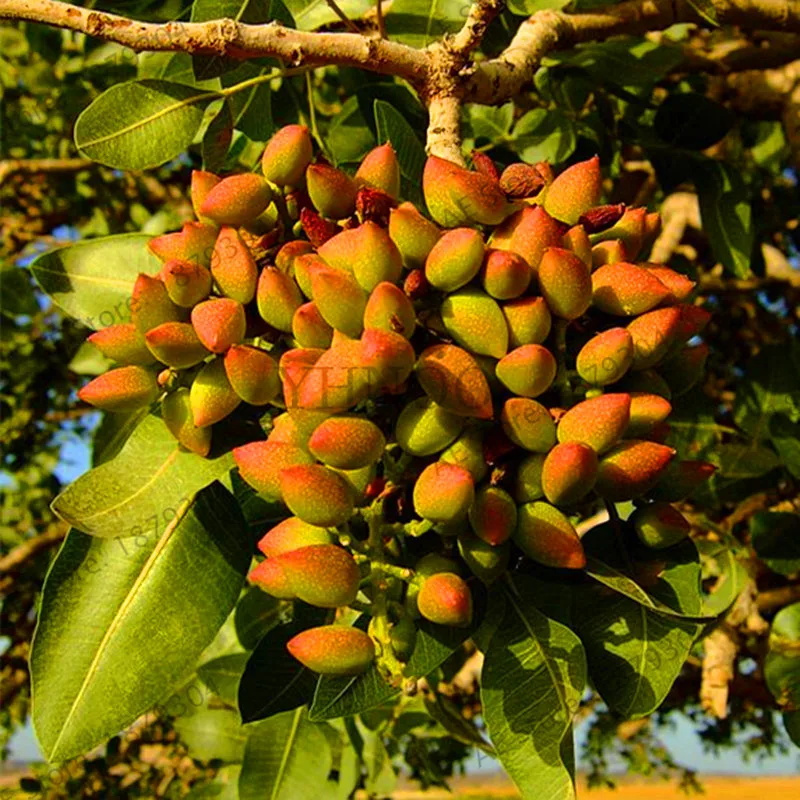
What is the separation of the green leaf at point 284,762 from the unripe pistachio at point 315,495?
0.62 m

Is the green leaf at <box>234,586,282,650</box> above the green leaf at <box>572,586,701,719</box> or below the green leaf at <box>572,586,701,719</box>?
below

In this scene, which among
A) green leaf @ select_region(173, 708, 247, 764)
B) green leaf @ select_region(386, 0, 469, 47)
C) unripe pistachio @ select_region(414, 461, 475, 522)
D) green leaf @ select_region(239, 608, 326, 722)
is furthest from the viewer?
green leaf @ select_region(173, 708, 247, 764)

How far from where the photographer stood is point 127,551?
35.3 inches

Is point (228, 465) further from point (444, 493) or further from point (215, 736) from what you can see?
point (215, 736)

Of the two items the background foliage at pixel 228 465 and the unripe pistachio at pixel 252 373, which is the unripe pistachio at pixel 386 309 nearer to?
the unripe pistachio at pixel 252 373

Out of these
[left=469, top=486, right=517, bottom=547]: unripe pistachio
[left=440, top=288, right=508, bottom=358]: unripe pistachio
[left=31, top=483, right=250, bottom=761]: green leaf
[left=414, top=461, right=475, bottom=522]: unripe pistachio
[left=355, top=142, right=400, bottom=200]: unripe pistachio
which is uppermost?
[left=355, top=142, right=400, bottom=200]: unripe pistachio

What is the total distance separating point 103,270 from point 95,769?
1.82m

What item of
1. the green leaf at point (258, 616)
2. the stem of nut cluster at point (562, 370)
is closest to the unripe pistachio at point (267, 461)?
the stem of nut cluster at point (562, 370)

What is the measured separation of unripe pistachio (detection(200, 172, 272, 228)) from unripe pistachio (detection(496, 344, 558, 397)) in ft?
0.84

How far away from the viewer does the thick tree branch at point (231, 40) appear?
0.85m

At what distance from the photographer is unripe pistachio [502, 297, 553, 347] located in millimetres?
764

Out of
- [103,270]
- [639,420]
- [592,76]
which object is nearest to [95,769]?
[103,270]

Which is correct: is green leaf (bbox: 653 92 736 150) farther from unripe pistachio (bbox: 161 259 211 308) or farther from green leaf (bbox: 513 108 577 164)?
unripe pistachio (bbox: 161 259 211 308)

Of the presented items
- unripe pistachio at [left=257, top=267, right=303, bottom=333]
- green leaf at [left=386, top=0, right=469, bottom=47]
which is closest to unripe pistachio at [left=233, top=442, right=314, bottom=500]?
unripe pistachio at [left=257, top=267, right=303, bottom=333]
